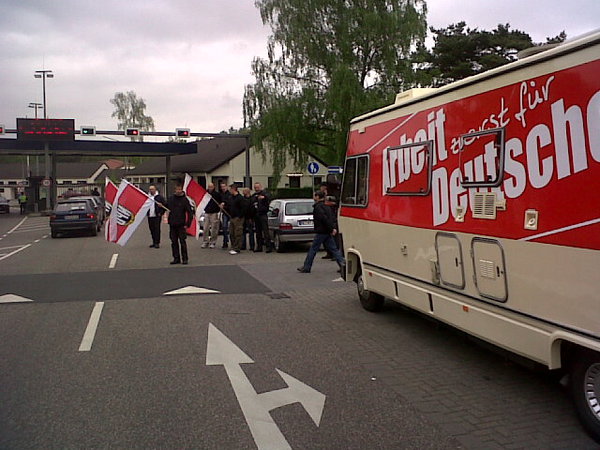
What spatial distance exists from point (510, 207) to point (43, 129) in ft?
147

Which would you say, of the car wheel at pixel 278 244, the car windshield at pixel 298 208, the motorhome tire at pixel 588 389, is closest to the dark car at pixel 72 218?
the car wheel at pixel 278 244

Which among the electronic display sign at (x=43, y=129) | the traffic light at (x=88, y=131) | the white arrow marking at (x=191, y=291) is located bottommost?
the white arrow marking at (x=191, y=291)

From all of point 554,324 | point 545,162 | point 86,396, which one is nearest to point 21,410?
point 86,396

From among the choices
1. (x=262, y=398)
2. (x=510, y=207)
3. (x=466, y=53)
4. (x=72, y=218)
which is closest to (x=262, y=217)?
(x=72, y=218)

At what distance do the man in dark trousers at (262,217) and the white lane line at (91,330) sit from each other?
26.0 feet

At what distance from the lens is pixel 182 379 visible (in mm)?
6238

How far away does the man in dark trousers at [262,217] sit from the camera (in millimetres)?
17767

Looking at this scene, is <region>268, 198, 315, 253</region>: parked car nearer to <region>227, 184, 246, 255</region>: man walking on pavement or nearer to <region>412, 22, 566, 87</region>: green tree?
<region>227, 184, 246, 255</region>: man walking on pavement

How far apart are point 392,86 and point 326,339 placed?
89.1ft

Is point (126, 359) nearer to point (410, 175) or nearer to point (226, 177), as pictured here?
point (410, 175)

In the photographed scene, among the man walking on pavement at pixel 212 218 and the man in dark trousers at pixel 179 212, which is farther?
the man walking on pavement at pixel 212 218

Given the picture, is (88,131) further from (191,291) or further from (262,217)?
(191,291)

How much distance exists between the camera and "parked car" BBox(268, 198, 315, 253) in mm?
17703

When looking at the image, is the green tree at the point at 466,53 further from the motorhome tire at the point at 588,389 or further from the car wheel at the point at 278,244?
the motorhome tire at the point at 588,389
